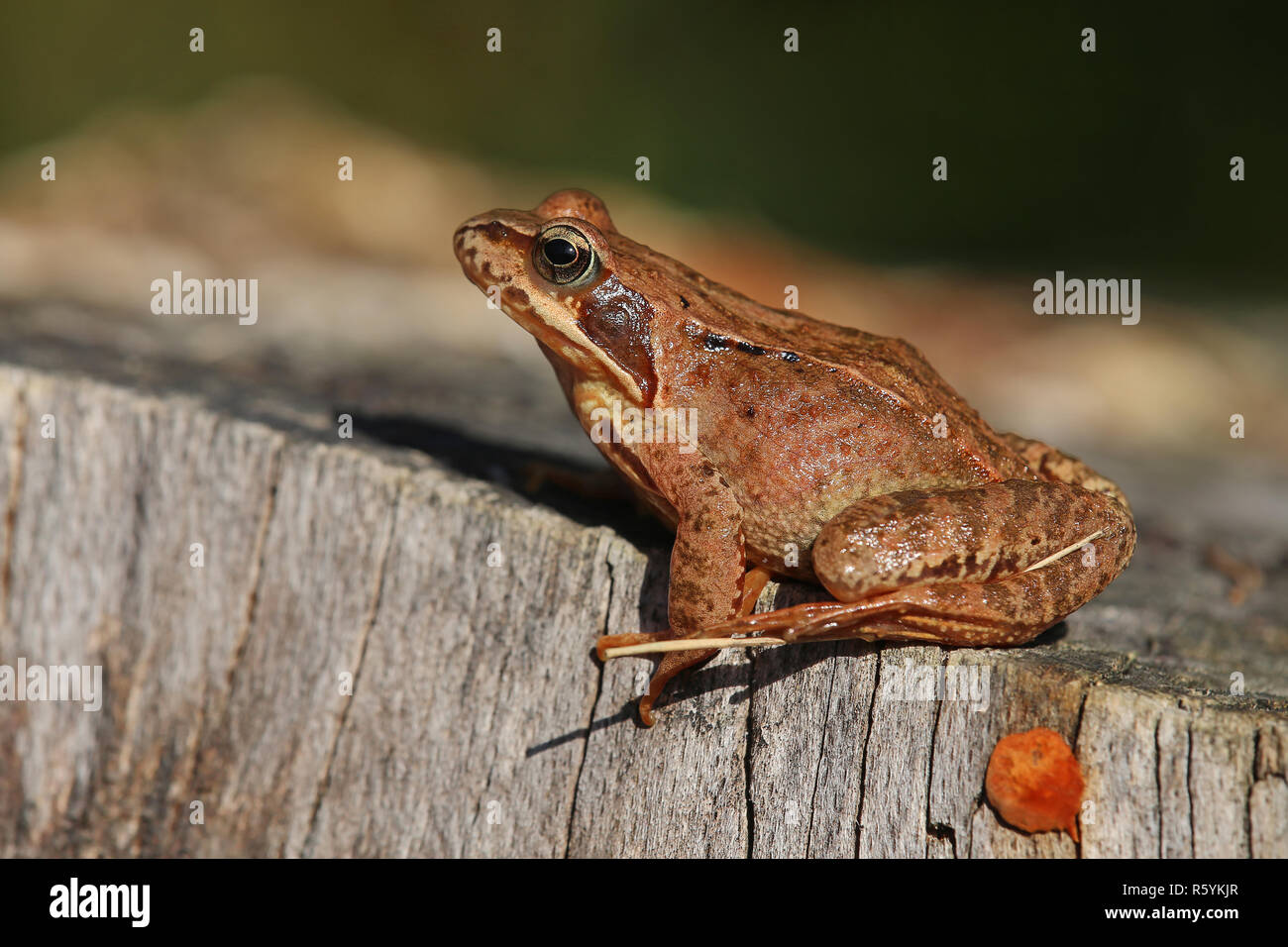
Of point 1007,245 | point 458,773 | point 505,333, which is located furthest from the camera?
point 1007,245

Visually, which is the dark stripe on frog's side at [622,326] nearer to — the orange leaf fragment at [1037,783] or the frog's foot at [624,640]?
the frog's foot at [624,640]

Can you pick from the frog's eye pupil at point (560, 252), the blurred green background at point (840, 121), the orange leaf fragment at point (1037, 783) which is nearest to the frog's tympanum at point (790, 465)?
the frog's eye pupil at point (560, 252)

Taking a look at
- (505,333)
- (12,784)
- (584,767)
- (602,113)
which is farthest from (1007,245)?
(12,784)

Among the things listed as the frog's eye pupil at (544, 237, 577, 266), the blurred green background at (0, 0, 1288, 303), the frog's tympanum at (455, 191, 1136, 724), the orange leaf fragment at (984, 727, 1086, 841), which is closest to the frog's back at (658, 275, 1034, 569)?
the frog's tympanum at (455, 191, 1136, 724)

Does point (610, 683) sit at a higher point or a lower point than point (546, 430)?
lower

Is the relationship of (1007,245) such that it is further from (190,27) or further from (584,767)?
(584,767)

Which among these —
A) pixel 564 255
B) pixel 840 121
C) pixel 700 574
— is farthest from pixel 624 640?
pixel 840 121
